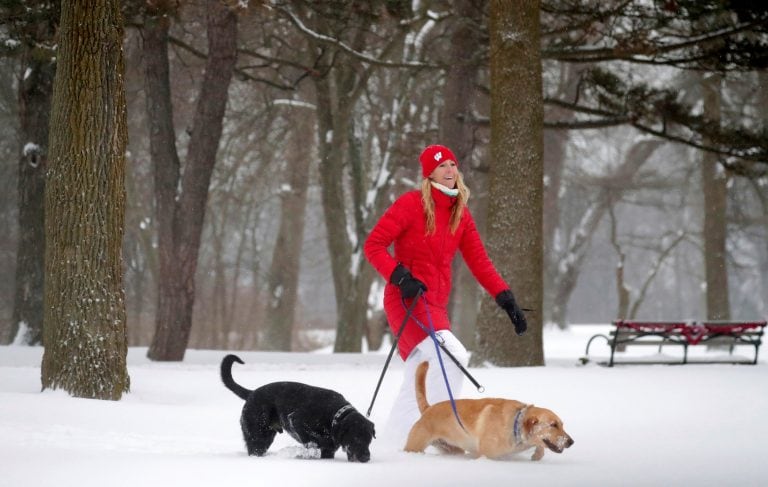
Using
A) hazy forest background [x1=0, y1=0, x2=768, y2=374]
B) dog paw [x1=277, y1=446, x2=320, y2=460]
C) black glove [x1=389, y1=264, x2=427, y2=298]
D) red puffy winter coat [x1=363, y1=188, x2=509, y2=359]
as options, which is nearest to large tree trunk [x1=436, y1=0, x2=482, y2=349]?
hazy forest background [x1=0, y1=0, x2=768, y2=374]

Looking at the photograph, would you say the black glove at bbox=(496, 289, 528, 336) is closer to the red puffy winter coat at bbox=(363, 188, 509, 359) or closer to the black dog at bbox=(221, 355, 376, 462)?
the red puffy winter coat at bbox=(363, 188, 509, 359)

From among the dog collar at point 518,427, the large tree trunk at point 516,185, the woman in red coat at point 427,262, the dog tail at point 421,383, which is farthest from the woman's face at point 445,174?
the large tree trunk at point 516,185

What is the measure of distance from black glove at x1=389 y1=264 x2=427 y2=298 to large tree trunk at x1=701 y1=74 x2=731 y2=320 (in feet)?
53.7

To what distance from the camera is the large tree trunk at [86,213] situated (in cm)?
803

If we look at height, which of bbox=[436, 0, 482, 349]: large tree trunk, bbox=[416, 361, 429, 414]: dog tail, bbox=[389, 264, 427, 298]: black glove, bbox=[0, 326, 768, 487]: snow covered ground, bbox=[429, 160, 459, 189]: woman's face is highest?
bbox=[436, 0, 482, 349]: large tree trunk

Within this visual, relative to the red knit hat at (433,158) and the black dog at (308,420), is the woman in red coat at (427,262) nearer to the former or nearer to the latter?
the red knit hat at (433,158)

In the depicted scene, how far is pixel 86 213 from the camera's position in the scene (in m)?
8.10

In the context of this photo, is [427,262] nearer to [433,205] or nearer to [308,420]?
[433,205]

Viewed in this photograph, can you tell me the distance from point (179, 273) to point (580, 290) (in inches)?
2160

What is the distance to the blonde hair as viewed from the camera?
5.98 meters

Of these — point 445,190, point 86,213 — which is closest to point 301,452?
point 445,190

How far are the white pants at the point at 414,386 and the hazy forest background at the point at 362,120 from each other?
5105 millimetres

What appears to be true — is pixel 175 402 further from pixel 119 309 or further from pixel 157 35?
pixel 157 35

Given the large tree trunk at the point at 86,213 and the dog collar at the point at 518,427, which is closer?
the dog collar at the point at 518,427
